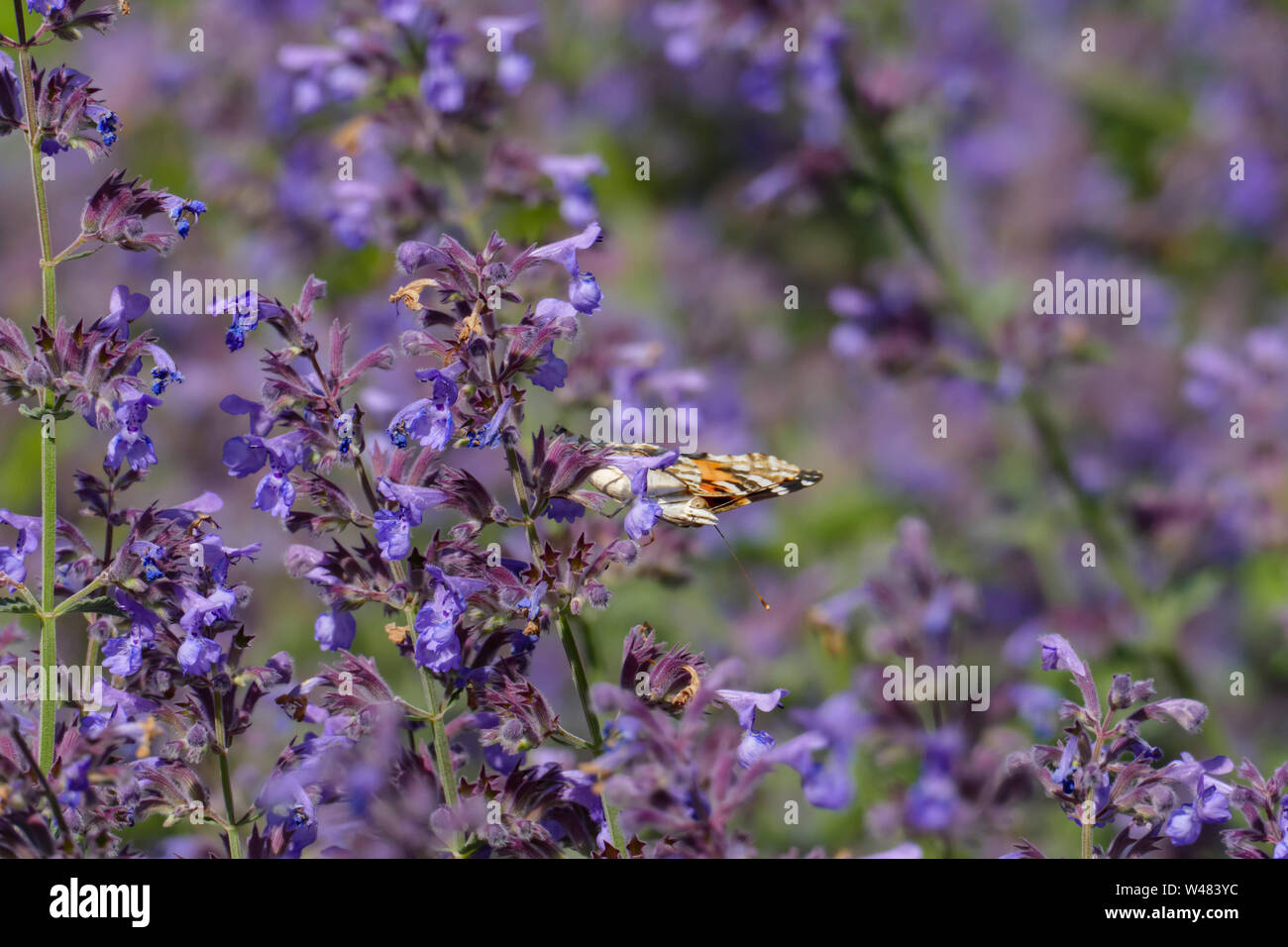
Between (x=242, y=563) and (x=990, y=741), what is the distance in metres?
4.30

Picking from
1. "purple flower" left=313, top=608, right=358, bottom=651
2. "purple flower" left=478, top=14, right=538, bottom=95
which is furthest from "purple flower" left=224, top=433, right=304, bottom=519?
"purple flower" left=478, top=14, right=538, bottom=95

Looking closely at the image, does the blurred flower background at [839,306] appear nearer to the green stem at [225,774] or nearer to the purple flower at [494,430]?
the green stem at [225,774]

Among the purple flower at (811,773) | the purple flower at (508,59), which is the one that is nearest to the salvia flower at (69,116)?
the purple flower at (811,773)

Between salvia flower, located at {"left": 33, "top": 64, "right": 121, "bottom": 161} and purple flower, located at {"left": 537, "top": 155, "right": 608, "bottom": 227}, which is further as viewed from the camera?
purple flower, located at {"left": 537, "top": 155, "right": 608, "bottom": 227}

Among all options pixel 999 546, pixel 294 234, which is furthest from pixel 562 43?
pixel 999 546

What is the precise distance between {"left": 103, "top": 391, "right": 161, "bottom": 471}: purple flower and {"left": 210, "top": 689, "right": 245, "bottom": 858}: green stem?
0.46 m

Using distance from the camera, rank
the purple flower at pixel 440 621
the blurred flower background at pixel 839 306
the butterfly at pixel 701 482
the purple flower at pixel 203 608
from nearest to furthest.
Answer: the purple flower at pixel 440 621 < the purple flower at pixel 203 608 < the butterfly at pixel 701 482 < the blurred flower background at pixel 839 306

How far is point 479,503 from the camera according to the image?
229 cm

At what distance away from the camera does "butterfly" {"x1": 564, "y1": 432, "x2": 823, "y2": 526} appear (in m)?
2.46

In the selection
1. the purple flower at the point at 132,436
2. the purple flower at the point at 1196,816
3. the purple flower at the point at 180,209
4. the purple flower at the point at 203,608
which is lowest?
the purple flower at the point at 1196,816

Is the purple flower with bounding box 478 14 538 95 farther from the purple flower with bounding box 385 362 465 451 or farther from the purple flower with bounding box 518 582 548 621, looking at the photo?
the purple flower with bounding box 518 582 548 621

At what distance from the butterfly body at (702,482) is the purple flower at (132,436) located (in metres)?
0.82

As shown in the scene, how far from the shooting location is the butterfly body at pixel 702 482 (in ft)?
8.06
